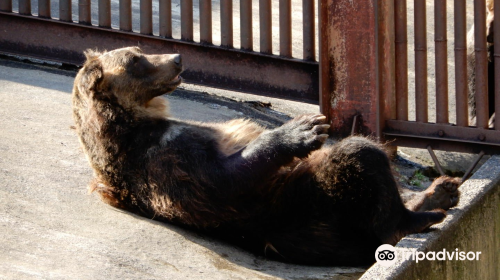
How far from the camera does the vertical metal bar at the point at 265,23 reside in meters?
7.57

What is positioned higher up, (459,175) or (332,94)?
(332,94)

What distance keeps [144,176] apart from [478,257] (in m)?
2.49

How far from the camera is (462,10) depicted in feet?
22.0

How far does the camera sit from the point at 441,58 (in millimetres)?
6895

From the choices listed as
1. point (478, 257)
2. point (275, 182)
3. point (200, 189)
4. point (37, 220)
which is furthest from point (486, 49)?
point (37, 220)

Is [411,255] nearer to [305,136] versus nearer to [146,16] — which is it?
[305,136]

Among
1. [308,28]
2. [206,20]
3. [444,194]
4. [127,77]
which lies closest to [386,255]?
[444,194]

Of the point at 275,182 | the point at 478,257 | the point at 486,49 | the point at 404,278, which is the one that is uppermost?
the point at 486,49

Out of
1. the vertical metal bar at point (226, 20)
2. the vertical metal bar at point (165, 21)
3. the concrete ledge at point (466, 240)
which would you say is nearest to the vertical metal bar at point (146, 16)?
the vertical metal bar at point (165, 21)

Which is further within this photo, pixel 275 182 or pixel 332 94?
pixel 332 94

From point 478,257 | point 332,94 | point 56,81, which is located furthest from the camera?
point 56,81

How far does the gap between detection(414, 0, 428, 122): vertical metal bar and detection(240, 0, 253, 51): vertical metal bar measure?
176cm

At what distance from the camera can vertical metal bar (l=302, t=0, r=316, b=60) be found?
743 cm

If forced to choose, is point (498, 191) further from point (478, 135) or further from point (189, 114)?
point (189, 114)
